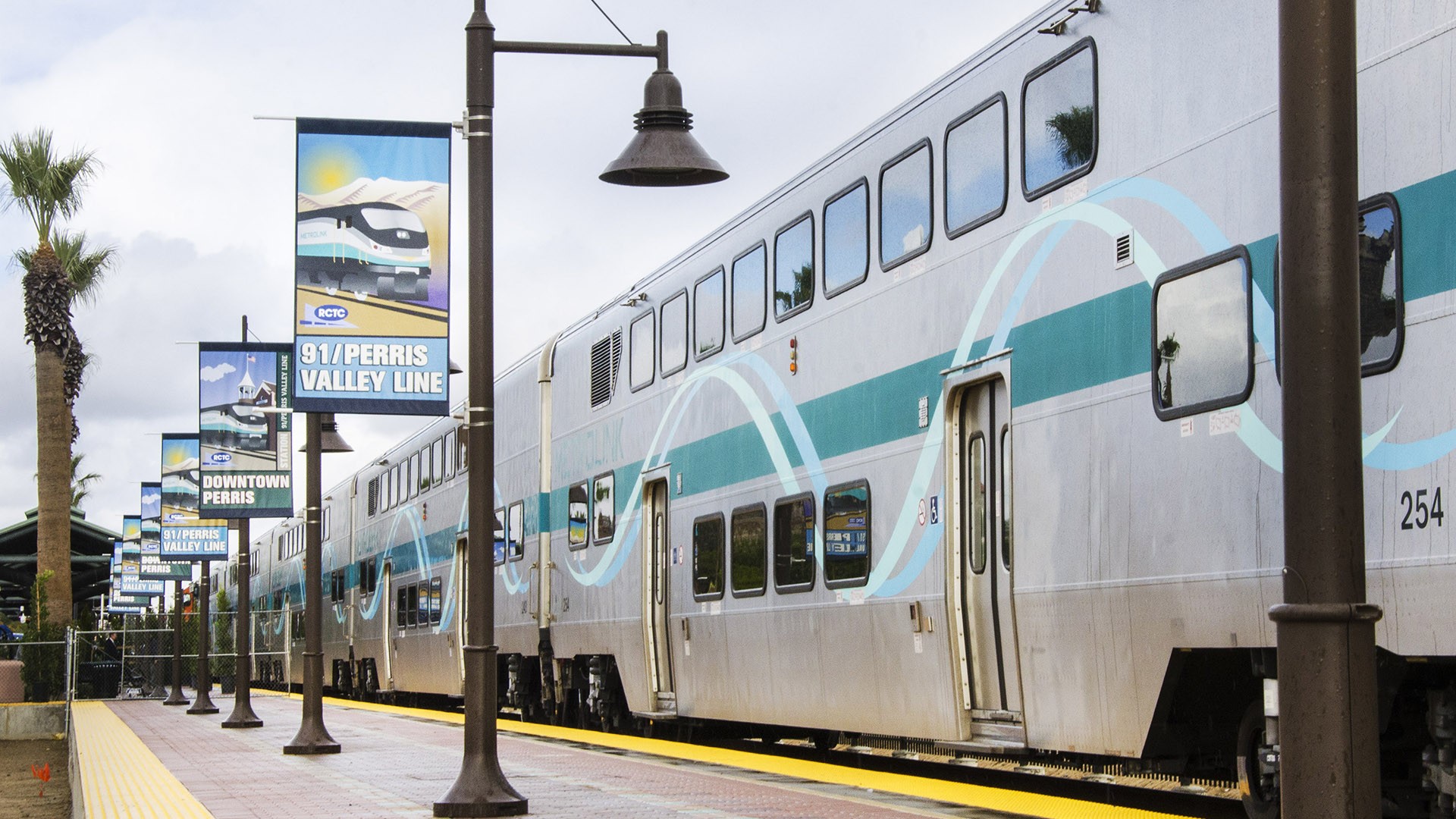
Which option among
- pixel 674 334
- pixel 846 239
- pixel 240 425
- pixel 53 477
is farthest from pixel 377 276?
pixel 53 477

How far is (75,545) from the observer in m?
52.2

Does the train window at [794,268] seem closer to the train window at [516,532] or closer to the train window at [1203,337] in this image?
the train window at [1203,337]

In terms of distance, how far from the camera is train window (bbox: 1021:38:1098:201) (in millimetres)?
9273

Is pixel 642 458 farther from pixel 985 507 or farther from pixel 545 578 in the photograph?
pixel 985 507

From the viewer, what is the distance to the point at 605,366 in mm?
18891

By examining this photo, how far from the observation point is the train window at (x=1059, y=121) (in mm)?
9273

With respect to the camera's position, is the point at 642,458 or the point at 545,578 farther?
the point at 545,578

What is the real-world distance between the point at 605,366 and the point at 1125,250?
34.8ft

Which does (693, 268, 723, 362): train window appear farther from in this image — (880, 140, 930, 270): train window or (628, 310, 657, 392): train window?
(880, 140, 930, 270): train window

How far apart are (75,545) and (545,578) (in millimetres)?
36544

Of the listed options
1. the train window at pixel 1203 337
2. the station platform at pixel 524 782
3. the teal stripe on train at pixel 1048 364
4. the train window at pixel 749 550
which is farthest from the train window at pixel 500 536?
the train window at pixel 1203 337

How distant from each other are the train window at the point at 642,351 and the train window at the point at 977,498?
23.1 feet

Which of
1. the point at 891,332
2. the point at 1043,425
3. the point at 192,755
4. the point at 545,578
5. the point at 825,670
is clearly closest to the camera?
the point at 1043,425

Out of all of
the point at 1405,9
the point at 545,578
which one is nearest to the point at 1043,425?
the point at 1405,9
